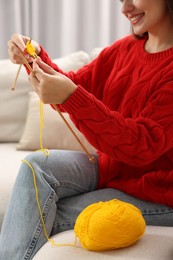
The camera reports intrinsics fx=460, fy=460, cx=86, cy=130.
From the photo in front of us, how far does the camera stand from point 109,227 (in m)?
1.14

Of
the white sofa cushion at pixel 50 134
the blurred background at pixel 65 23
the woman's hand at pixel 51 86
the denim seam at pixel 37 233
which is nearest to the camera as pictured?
the woman's hand at pixel 51 86

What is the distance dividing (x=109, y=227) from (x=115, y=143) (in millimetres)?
210

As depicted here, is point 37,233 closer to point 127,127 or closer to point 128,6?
point 127,127

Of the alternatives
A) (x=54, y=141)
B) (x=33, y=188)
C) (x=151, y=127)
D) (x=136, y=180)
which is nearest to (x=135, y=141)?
(x=151, y=127)

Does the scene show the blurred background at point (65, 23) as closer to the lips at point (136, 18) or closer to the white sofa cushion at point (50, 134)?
the white sofa cushion at point (50, 134)

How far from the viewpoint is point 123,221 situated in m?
1.15

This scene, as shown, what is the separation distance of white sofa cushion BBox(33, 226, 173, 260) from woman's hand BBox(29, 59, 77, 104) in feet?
1.21

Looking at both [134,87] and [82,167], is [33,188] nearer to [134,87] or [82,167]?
[82,167]

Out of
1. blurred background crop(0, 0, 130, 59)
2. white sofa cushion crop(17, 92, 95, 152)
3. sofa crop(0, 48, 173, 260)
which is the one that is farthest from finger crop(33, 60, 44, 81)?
blurred background crop(0, 0, 130, 59)

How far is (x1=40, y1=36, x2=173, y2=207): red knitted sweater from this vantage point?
3.78ft

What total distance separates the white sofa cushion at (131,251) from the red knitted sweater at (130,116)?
0.15m

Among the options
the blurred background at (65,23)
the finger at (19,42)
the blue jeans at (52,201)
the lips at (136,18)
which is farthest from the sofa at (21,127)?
the lips at (136,18)

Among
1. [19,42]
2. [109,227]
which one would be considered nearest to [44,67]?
[19,42]

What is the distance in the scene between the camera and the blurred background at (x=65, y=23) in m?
2.62
